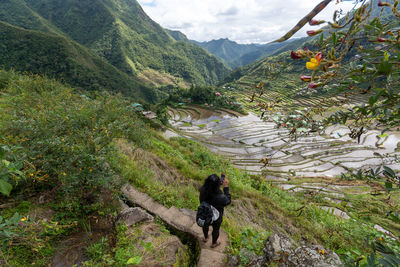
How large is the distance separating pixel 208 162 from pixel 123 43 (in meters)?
92.4

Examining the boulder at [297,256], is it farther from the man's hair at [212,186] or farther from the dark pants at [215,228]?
the man's hair at [212,186]

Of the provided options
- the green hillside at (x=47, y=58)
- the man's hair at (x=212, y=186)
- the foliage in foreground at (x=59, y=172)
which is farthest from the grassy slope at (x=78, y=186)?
the green hillside at (x=47, y=58)

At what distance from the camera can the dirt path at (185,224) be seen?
224 cm

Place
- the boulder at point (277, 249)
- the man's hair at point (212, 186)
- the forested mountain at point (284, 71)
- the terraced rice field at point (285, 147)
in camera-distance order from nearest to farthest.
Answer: the forested mountain at point (284, 71), the boulder at point (277, 249), the man's hair at point (212, 186), the terraced rice field at point (285, 147)

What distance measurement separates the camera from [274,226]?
3.93 meters

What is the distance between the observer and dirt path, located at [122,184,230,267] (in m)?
2.24

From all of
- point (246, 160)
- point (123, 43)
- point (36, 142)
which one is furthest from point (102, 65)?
point (36, 142)

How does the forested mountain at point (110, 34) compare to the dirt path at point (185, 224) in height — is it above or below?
above

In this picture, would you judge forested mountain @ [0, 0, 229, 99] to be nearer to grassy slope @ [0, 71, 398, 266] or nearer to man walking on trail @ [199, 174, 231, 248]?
grassy slope @ [0, 71, 398, 266]

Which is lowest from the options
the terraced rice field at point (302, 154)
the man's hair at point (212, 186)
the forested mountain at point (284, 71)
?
the terraced rice field at point (302, 154)

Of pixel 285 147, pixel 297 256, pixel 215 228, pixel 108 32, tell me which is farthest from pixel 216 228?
pixel 108 32

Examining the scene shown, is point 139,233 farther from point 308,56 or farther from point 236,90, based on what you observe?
point 236,90

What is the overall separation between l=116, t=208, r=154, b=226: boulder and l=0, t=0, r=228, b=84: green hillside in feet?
258

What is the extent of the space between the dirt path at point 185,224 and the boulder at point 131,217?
0.43 m
